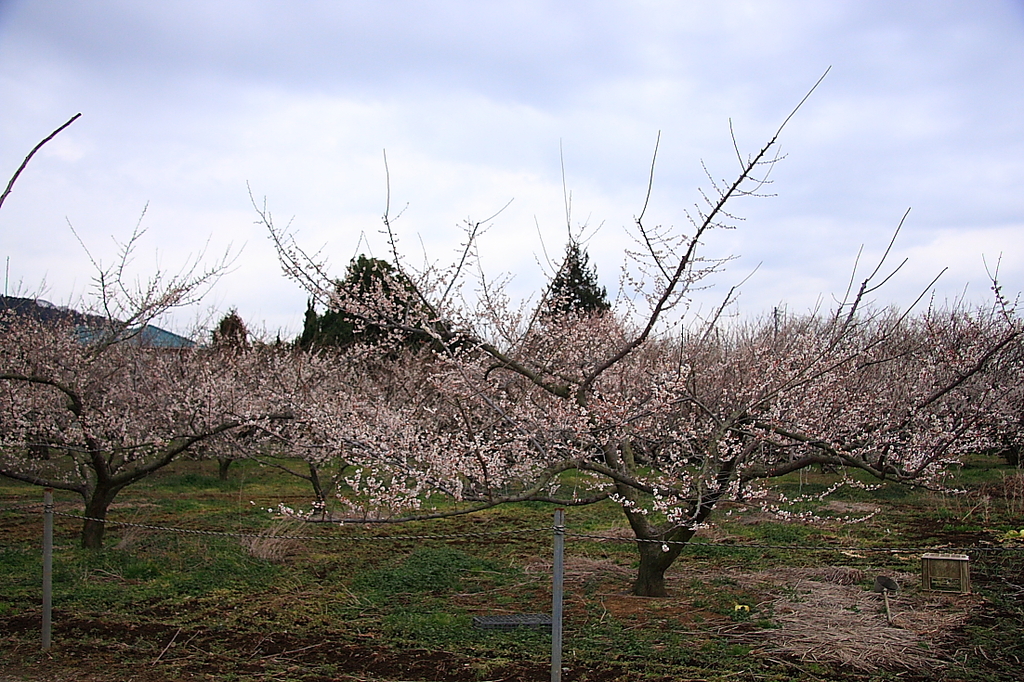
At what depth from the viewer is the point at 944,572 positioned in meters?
5.77

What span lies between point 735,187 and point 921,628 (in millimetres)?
2919

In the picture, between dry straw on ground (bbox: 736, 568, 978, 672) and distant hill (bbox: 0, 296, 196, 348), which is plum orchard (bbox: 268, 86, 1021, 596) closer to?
dry straw on ground (bbox: 736, 568, 978, 672)

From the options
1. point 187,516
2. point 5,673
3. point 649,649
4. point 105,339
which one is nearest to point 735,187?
point 649,649

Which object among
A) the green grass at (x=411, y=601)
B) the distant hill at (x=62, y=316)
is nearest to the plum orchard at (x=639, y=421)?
the green grass at (x=411, y=601)

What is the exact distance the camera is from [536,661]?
442cm

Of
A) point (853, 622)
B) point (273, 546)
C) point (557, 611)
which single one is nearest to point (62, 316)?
point (273, 546)

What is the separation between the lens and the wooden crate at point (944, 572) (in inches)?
225

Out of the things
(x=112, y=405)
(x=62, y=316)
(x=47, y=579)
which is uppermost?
(x=62, y=316)

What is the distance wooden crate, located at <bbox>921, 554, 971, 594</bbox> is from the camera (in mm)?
5707

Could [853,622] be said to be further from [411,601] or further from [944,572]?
[411,601]

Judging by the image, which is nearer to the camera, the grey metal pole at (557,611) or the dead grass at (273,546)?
the grey metal pole at (557,611)

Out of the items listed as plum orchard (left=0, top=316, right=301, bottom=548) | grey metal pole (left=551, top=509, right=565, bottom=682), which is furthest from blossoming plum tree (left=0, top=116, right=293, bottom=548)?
grey metal pole (left=551, top=509, right=565, bottom=682)

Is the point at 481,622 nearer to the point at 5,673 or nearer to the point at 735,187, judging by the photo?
the point at 5,673

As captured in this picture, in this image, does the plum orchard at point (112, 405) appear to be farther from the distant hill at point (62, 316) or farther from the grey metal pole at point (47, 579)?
the grey metal pole at point (47, 579)
